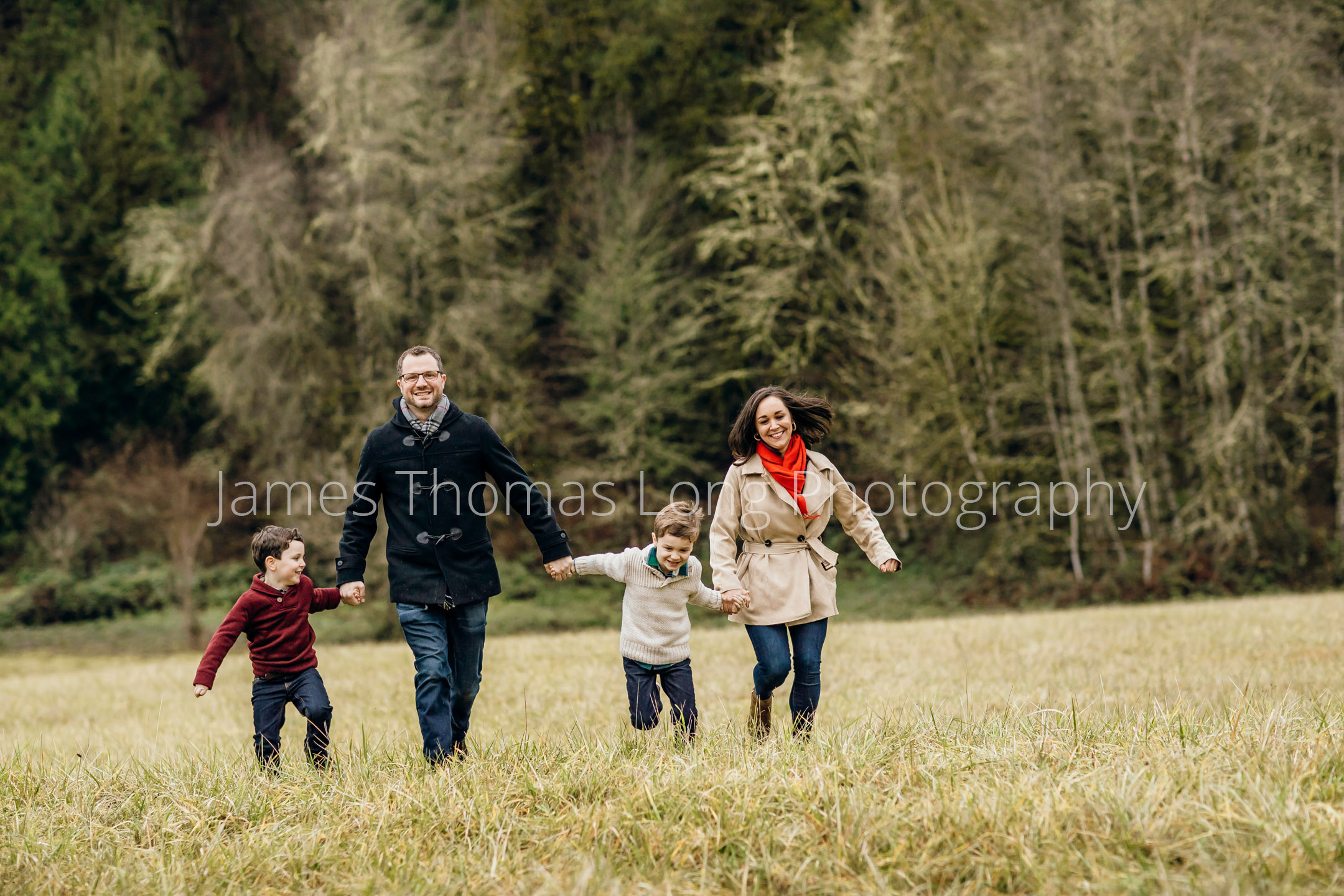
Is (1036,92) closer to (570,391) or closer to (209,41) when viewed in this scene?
(570,391)

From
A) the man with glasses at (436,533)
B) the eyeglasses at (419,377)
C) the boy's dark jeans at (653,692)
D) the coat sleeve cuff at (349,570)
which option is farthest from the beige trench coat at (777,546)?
the coat sleeve cuff at (349,570)

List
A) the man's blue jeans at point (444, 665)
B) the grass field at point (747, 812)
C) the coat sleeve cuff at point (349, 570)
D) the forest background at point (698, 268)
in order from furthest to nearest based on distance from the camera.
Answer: the forest background at point (698, 268) < the coat sleeve cuff at point (349, 570) < the man's blue jeans at point (444, 665) < the grass field at point (747, 812)

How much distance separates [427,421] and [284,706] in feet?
5.08

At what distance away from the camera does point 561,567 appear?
5.23 meters

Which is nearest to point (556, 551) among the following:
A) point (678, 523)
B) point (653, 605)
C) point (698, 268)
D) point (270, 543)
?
point (653, 605)

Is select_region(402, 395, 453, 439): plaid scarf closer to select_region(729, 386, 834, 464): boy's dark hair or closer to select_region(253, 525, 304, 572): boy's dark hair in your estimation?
select_region(253, 525, 304, 572): boy's dark hair

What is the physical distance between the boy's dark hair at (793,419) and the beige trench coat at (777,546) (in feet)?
0.37

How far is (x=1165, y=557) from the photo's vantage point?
63.6ft

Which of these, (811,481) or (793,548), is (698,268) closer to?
(811,481)

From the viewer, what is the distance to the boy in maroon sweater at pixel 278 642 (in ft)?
16.4

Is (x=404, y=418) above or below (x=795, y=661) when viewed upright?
above

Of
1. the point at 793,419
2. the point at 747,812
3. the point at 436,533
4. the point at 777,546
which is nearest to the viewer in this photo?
the point at 747,812

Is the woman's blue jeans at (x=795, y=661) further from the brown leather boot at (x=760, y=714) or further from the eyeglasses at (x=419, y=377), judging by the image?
the eyeglasses at (x=419, y=377)

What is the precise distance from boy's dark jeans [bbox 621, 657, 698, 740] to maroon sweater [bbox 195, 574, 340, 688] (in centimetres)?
156
